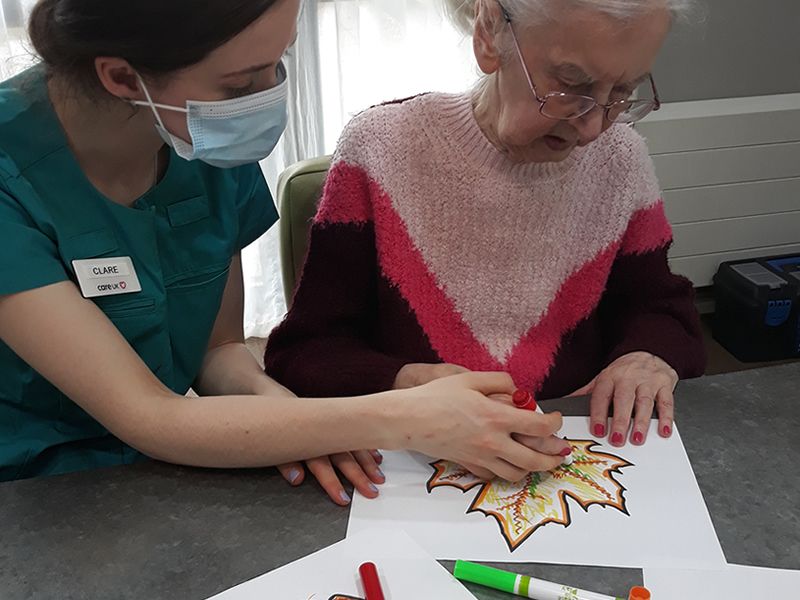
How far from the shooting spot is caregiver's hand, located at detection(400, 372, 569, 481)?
882 mm

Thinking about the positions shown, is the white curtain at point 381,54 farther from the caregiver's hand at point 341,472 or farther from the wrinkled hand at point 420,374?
the caregiver's hand at point 341,472

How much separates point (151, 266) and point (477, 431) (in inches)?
19.4

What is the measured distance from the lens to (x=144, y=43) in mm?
888

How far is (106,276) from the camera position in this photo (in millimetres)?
1011

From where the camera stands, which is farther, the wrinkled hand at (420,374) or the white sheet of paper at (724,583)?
the wrinkled hand at (420,374)

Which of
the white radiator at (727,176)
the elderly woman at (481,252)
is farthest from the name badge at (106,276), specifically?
the white radiator at (727,176)

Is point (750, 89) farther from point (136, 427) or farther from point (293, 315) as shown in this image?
point (136, 427)

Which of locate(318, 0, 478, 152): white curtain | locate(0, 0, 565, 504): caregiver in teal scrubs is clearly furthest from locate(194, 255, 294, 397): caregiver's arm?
locate(318, 0, 478, 152): white curtain

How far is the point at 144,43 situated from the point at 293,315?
0.47m

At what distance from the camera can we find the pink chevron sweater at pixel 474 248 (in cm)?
124

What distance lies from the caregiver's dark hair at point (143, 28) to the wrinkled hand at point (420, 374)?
18.5 inches

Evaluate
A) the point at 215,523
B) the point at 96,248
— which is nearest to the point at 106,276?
the point at 96,248

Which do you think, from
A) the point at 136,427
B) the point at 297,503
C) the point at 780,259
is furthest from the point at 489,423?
the point at 780,259

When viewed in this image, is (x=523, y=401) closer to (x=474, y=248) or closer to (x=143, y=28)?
(x=474, y=248)
